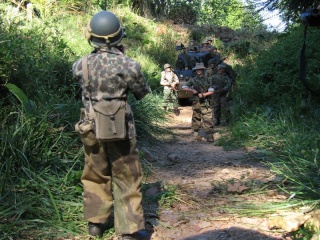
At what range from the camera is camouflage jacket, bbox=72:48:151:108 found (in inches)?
127

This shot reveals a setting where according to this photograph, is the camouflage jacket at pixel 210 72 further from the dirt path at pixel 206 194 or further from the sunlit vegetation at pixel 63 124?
the dirt path at pixel 206 194

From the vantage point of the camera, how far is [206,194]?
4.48 meters

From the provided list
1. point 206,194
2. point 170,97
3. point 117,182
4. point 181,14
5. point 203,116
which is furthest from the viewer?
point 181,14

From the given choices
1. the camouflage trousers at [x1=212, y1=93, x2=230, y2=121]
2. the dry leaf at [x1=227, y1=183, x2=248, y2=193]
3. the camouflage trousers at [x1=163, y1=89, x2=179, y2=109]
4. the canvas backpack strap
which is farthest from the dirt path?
the camouflage trousers at [x1=163, y1=89, x2=179, y2=109]

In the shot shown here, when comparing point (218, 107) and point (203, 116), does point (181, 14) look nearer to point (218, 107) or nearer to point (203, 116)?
point (218, 107)

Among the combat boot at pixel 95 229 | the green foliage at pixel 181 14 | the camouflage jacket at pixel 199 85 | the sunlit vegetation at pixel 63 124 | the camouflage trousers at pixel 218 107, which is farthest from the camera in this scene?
the green foliage at pixel 181 14

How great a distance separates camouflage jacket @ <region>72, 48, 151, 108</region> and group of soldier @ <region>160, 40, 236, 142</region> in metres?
4.45

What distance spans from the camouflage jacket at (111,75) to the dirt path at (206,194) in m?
1.31

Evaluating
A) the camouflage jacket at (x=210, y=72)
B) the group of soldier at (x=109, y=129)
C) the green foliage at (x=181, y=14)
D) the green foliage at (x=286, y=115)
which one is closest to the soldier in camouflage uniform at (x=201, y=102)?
the green foliage at (x=286, y=115)

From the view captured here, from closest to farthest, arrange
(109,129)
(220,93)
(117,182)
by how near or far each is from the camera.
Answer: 1. (109,129)
2. (117,182)
3. (220,93)

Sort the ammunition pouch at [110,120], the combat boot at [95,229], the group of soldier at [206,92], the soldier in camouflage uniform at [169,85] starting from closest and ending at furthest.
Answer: the ammunition pouch at [110,120]
the combat boot at [95,229]
the group of soldier at [206,92]
the soldier in camouflage uniform at [169,85]

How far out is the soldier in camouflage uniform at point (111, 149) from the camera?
3234mm

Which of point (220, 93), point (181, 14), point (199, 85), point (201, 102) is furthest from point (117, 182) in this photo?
point (181, 14)

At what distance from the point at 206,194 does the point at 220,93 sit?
553 cm
